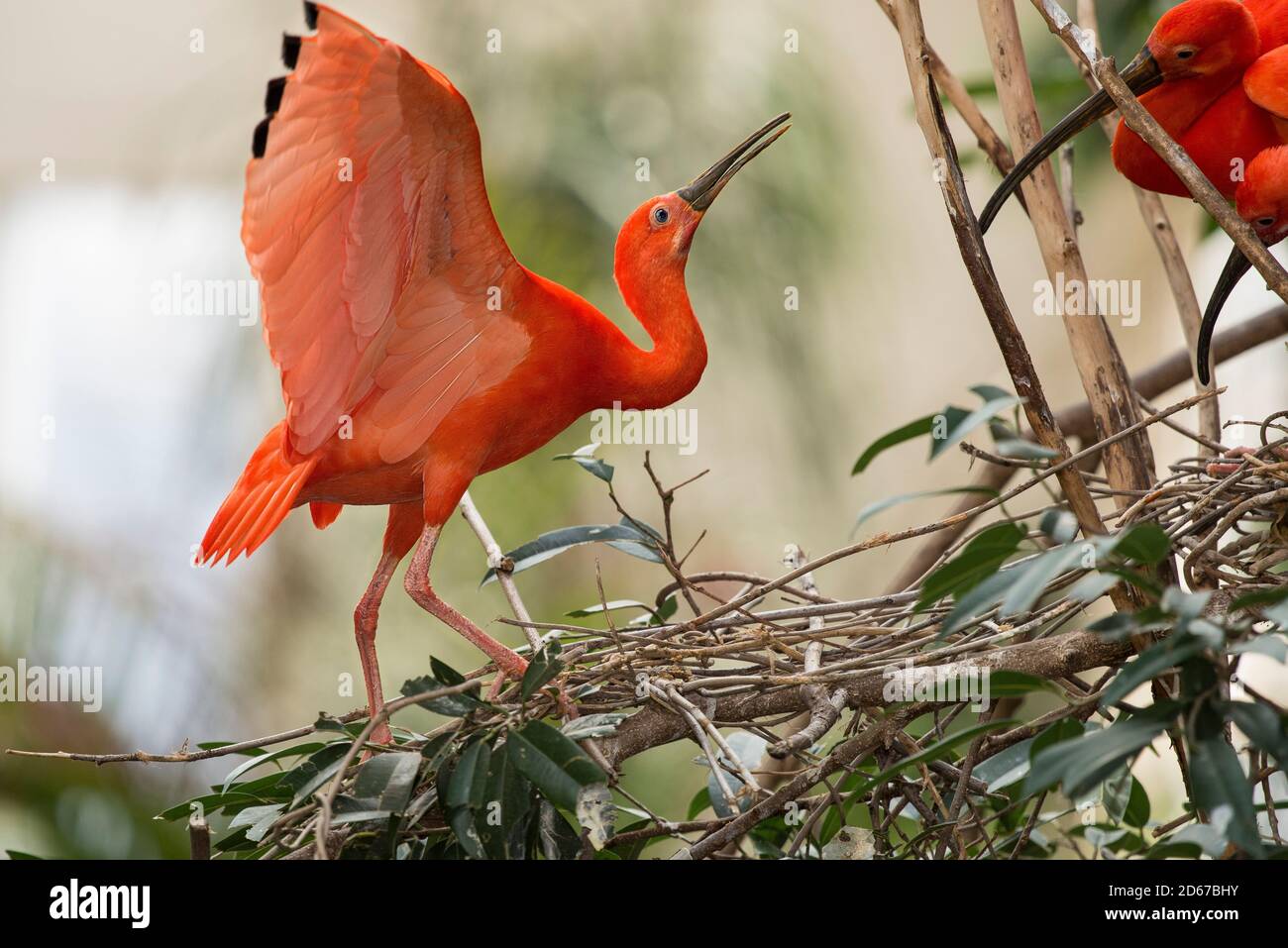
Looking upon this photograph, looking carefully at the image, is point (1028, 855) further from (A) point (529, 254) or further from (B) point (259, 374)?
(B) point (259, 374)

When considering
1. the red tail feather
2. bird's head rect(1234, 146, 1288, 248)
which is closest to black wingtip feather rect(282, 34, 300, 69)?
the red tail feather

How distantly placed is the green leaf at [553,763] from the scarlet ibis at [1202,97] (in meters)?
0.70

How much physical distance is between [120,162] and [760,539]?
2.43 m

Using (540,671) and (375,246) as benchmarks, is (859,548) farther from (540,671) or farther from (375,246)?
(375,246)

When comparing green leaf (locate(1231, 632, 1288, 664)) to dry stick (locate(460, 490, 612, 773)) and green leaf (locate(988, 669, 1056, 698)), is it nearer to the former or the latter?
green leaf (locate(988, 669, 1056, 698))

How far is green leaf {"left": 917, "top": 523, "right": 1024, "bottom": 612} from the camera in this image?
2.87 feet

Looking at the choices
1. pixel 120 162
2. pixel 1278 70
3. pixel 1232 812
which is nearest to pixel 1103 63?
pixel 1278 70

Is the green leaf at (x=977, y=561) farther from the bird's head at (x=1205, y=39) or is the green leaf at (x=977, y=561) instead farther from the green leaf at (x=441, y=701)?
the bird's head at (x=1205, y=39)

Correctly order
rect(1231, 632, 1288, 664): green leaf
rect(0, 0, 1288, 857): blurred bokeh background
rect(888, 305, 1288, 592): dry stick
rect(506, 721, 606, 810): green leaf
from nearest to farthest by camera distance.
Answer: rect(1231, 632, 1288, 664): green leaf, rect(506, 721, 606, 810): green leaf, rect(888, 305, 1288, 592): dry stick, rect(0, 0, 1288, 857): blurred bokeh background

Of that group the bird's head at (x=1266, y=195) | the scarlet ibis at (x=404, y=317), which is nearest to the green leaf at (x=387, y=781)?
the scarlet ibis at (x=404, y=317)

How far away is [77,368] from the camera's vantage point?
11.2 ft

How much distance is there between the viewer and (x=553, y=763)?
0.98 meters

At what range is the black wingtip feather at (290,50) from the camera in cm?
109

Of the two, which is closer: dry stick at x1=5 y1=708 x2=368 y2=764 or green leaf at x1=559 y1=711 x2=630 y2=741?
green leaf at x1=559 y1=711 x2=630 y2=741
